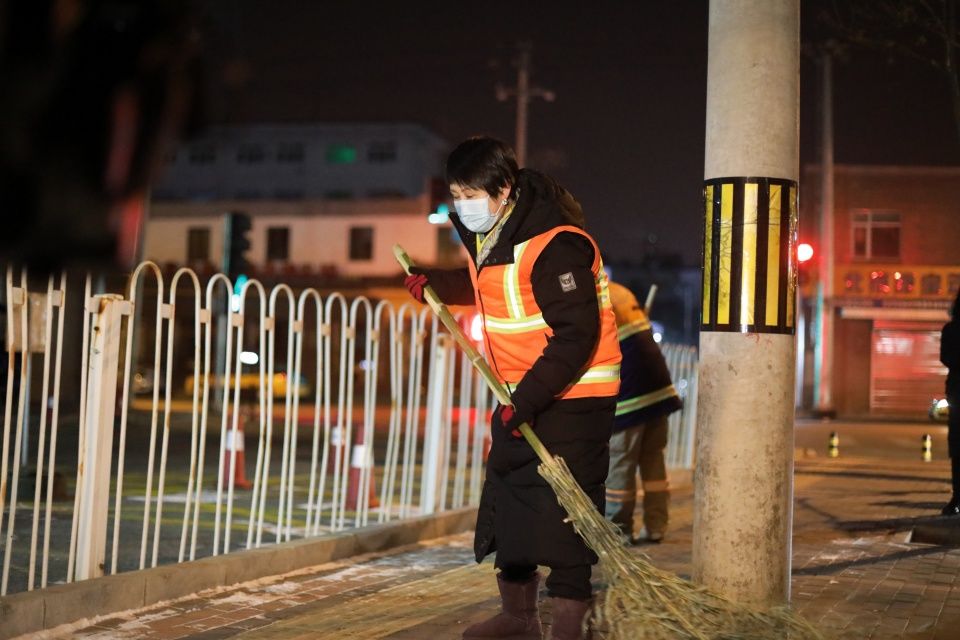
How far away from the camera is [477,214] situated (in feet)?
15.3

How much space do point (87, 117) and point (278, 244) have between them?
167 ft

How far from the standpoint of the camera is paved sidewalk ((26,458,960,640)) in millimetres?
5227

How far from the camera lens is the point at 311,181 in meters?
Result: 62.2

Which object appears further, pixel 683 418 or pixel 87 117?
pixel 683 418

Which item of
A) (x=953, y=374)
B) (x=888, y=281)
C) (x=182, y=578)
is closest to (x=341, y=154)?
(x=888, y=281)

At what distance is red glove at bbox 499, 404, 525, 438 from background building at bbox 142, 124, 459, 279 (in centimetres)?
→ 3686

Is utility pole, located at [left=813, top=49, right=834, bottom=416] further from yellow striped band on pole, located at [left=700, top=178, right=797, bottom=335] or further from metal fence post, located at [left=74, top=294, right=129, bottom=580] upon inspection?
metal fence post, located at [left=74, top=294, right=129, bottom=580]

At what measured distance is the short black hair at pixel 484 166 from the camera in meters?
4.61

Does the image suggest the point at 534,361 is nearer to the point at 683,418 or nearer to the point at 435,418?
the point at 435,418

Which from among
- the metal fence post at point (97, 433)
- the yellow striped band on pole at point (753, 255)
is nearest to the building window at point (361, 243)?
the metal fence post at point (97, 433)

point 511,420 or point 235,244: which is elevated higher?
point 235,244

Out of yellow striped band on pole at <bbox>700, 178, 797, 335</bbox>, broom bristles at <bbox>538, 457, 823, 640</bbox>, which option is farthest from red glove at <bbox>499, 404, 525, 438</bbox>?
yellow striped band on pole at <bbox>700, 178, 797, 335</bbox>

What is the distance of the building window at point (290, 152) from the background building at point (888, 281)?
31.3 m

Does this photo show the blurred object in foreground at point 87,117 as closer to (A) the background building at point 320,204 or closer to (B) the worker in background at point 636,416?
(B) the worker in background at point 636,416
